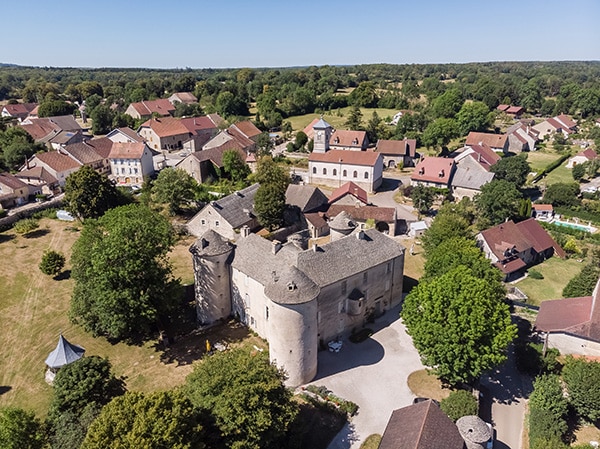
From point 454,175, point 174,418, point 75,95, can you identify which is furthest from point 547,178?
point 75,95

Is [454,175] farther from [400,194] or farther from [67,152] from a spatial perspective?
[67,152]

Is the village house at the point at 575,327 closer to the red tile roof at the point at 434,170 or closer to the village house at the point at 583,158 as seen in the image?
the red tile roof at the point at 434,170

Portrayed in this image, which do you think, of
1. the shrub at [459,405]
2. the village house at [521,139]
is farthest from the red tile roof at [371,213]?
the village house at [521,139]

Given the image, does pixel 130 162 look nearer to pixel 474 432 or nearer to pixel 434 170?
pixel 434 170

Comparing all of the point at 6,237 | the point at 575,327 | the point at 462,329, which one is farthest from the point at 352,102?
the point at 462,329

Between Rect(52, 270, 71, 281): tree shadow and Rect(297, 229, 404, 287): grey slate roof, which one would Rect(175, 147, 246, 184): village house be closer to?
Rect(52, 270, 71, 281): tree shadow

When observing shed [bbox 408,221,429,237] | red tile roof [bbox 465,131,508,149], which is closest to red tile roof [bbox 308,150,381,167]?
shed [bbox 408,221,429,237]
